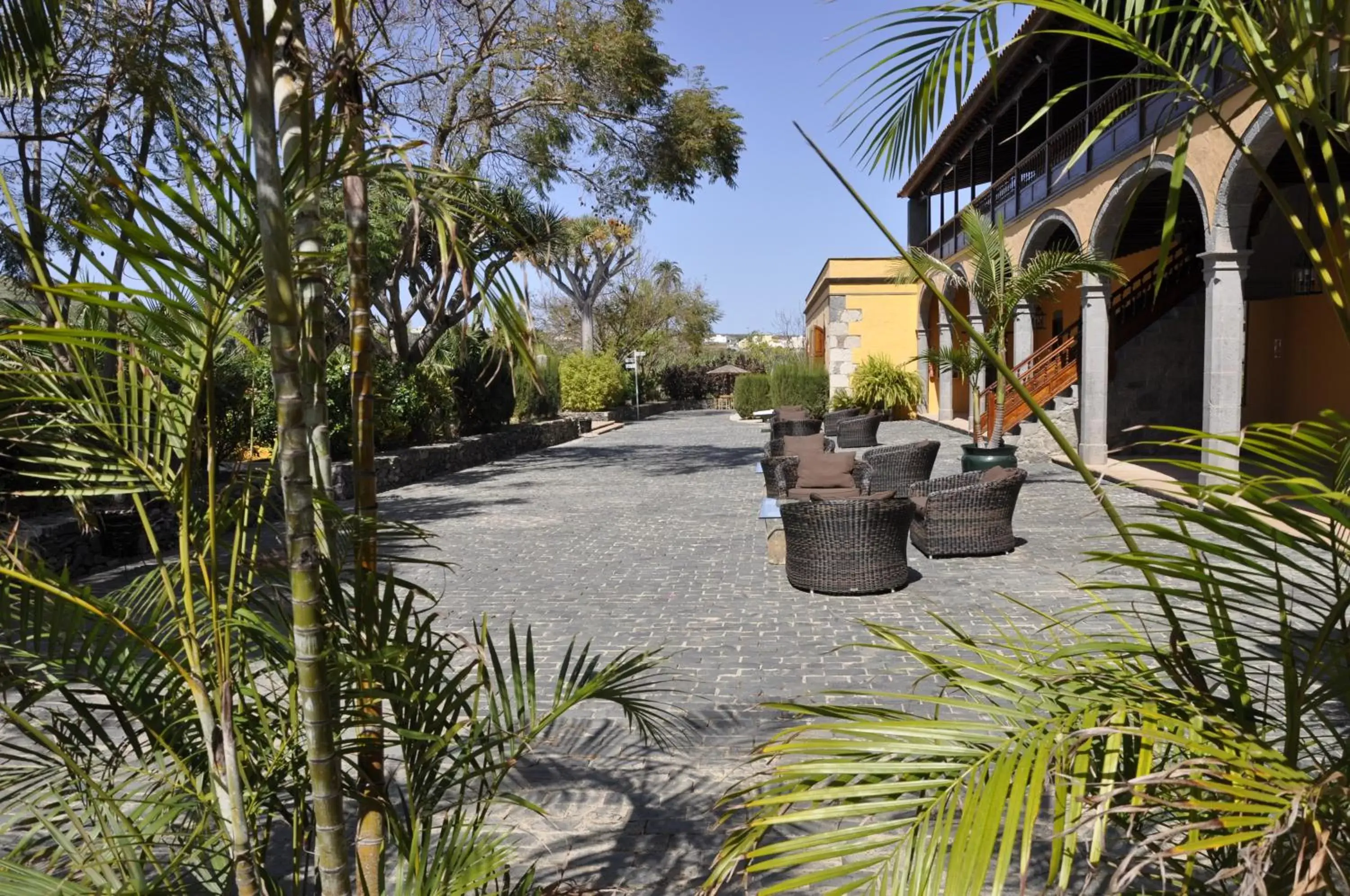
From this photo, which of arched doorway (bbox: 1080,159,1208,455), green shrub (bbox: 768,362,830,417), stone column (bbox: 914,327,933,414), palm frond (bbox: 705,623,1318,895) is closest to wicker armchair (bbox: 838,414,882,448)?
arched doorway (bbox: 1080,159,1208,455)

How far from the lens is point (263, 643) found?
1.80 metres

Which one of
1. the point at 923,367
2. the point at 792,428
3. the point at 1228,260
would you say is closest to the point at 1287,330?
the point at 1228,260

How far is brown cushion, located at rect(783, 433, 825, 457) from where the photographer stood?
1162 centimetres

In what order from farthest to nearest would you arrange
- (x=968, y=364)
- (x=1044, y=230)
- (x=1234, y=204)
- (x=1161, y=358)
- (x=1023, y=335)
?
(x=1023, y=335)
(x=1044, y=230)
(x=1161, y=358)
(x=968, y=364)
(x=1234, y=204)

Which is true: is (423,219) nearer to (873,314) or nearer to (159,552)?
(159,552)

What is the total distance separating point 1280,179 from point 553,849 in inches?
539

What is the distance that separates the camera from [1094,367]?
1250 centimetres

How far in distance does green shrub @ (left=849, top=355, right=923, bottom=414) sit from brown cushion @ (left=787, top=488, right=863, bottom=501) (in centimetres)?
1455

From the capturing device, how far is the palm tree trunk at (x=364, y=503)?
5.77 ft

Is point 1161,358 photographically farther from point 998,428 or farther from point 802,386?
point 802,386

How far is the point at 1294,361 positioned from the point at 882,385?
10.3 m

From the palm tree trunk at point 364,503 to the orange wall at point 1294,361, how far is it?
45.3 ft

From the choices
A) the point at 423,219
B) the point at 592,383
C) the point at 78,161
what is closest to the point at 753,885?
the point at 423,219

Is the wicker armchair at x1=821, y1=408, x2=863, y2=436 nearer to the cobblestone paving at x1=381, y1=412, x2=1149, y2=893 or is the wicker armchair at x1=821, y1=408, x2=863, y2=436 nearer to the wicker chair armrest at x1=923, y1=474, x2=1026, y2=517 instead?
the cobblestone paving at x1=381, y1=412, x2=1149, y2=893
